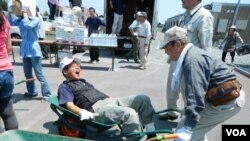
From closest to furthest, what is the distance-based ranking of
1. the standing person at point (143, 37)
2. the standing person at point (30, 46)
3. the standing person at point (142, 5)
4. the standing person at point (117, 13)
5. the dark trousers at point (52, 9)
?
the standing person at point (30, 46), the standing person at point (143, 37), the standing person at point (117, 13), the standing person at point (142, 5), the dark trousers at point (52, 9)

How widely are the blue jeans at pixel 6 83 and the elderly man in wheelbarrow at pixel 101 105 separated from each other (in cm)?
75

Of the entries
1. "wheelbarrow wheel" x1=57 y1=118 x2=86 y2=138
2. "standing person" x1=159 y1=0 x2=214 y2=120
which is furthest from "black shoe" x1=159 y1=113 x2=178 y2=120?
"wheelbarrow wheel" x1=57 y1=118 x2=86 y2=138

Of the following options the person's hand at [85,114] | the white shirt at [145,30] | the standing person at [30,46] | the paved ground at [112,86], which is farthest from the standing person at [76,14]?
the person's hand at [85,114]

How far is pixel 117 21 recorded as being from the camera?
517 inches

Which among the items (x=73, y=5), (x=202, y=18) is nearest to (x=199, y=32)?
(x=202, y=18)

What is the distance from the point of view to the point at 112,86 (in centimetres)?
770

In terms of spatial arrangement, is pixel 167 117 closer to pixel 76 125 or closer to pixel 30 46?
pixel 76 125

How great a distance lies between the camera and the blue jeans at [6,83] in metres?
3.39

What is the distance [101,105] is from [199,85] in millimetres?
1706

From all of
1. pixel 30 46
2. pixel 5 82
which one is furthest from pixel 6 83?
pixel 30 46

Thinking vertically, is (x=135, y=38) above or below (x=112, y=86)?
above

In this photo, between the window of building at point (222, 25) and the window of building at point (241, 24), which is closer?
the window of building at point (241, 24)

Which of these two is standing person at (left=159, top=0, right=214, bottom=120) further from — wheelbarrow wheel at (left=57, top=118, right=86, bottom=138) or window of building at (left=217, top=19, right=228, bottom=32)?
window of building at (left=217, top=19, right=228, bottom=32)

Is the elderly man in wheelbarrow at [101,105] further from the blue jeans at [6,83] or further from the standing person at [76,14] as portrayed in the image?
the standing person at [76,14]
